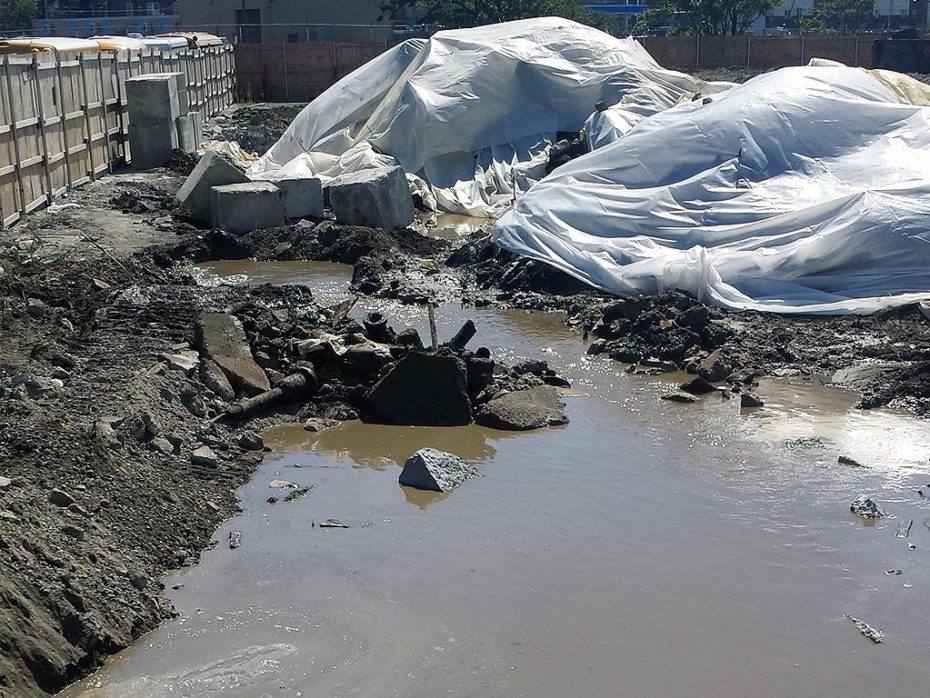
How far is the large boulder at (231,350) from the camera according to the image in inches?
355

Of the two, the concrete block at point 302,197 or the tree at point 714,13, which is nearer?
the concrete block at point 302,197

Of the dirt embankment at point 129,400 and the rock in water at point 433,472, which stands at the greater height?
the dirt embankment at point 129,400

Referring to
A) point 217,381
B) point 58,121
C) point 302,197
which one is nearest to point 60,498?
point 217,381

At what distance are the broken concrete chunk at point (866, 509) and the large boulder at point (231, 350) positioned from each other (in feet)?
15.5

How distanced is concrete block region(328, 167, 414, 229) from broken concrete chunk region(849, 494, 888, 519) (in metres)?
10.6

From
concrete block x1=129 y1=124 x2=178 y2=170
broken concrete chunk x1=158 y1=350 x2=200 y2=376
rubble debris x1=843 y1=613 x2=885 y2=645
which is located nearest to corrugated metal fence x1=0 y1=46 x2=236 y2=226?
concrete block x1=129 y1=124 x2=178 y2=170

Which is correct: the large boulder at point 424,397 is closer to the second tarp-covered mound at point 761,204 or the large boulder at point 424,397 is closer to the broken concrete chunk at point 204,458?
the broken concrete chunk at point 204,458

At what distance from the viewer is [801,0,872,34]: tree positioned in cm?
5746

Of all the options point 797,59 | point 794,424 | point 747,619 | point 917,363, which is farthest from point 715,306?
point 797,59

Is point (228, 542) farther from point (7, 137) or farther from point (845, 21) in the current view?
point (845, 21)

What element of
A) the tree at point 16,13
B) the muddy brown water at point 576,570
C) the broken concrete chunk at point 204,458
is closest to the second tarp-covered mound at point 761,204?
the muddy brown water at point 576,570

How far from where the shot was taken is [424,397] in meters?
8.80

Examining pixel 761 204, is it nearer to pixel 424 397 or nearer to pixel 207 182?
pixel 424 397

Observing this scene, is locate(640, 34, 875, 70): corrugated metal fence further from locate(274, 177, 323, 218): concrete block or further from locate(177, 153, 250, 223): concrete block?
locate(177, 153, 250, 223): concrete block
